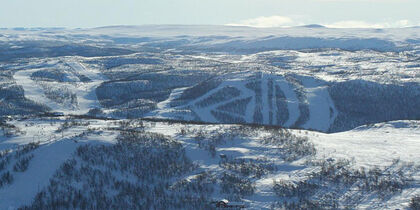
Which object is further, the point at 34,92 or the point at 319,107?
the point at 34,92

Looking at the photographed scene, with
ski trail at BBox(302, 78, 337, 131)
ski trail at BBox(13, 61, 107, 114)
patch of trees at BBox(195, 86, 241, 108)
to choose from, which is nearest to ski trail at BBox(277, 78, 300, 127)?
ski trail at BBox(302, 78, 337, 131)

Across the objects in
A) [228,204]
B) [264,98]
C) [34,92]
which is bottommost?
[34,92]

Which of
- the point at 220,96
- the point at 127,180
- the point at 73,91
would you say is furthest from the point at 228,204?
the point at 73,91

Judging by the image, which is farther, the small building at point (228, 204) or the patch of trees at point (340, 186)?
the patch of trees at point (340, 186)

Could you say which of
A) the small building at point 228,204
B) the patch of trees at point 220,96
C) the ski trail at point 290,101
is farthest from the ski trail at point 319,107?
the small building at point 228,204

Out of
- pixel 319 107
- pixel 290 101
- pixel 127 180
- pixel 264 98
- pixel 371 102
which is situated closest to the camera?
pixel 127 180

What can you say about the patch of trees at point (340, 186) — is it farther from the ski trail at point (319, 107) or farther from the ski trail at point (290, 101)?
the ski trail at point (290, 101)

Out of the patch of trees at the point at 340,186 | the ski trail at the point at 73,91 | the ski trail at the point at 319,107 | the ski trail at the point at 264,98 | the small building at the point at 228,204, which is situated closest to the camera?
the small building at the point at 228,204

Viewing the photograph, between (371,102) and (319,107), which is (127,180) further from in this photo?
(371,102)

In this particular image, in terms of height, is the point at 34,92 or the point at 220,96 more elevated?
the point at 220,96

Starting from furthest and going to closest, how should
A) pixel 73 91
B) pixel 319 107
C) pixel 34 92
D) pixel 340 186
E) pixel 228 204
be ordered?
pixel 73 91, pixel 34 92, pixel 319 107, pixel 340 186, pixel 228 204

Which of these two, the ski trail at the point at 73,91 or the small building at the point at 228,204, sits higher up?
the small building at the point at 228,204

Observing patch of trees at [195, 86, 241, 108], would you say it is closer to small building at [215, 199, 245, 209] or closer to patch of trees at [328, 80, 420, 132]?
patch of trees at [328, 80, 420, 132]

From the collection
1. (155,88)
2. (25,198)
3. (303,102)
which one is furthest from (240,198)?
(155,88)
